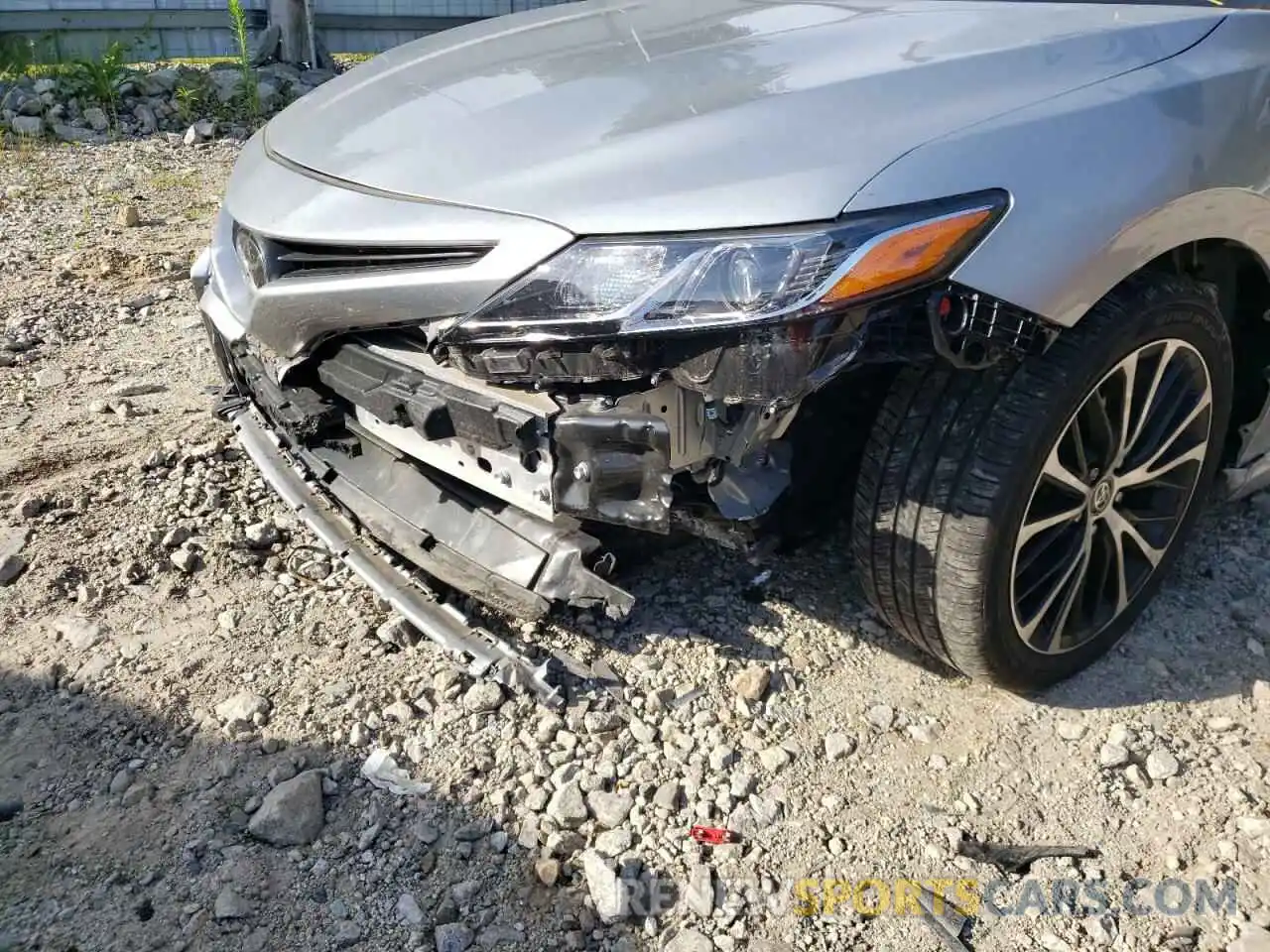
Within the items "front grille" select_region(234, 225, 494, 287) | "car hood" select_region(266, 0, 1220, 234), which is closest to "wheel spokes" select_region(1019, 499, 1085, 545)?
"car hood" select_region(266, 0, 1220, 234)

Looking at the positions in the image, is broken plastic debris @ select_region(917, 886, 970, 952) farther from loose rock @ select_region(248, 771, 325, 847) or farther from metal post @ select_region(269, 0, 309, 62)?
metal post @ select_region(269, 0, 309, 62)

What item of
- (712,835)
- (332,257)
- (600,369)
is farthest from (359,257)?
(712,835)

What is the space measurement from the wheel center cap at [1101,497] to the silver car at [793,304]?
0.01 meters

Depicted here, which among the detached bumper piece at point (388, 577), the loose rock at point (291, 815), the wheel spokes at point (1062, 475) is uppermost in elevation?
the wheel spokes at point (1062, 475)

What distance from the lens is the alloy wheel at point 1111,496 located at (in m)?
2.39

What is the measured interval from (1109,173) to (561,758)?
1623 millimetres

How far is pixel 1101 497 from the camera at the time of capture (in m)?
2.53

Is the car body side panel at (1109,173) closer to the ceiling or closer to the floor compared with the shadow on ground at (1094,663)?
closer to the ceiling

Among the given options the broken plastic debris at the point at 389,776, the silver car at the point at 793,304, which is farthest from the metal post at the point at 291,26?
the broken plastic debris at the point at 389,776

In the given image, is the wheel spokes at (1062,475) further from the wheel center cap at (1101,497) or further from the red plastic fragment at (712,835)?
the red plastic fragment at (712,835)

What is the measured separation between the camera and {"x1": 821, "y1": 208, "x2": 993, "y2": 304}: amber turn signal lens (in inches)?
75.4

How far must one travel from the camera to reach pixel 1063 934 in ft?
6.74

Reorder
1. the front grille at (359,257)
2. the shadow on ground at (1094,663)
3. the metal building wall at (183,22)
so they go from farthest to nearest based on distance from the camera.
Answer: the metal building wall at (183,22)
the shadow on ground at (1094,663)
the front grille at (359,257)

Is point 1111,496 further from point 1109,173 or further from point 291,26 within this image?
point 291,26
